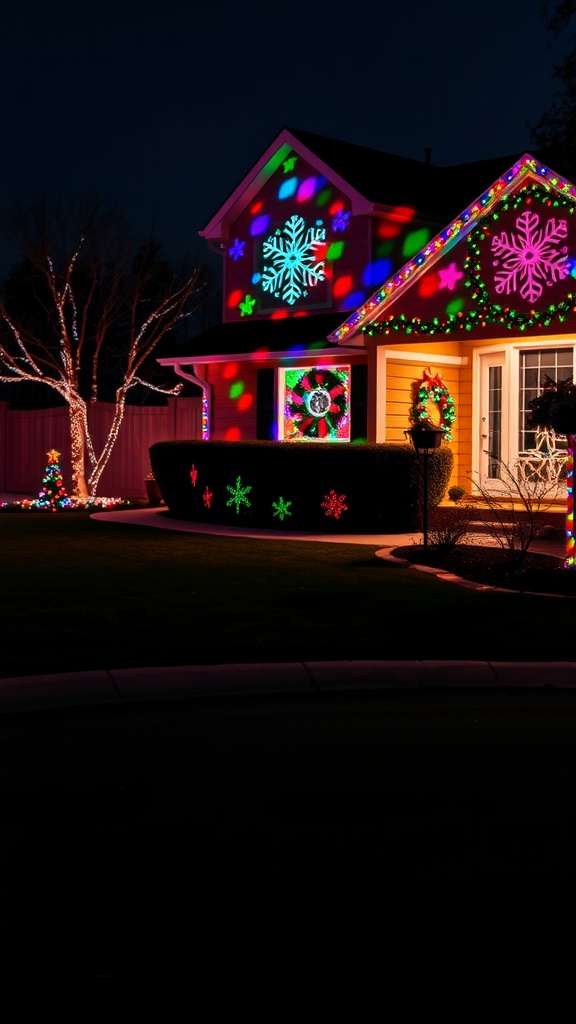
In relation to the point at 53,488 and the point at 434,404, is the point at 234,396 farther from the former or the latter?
the point at 434,404

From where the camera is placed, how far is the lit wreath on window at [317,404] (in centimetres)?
2225

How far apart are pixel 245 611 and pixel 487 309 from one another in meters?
8.76

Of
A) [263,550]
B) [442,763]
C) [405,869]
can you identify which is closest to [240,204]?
[263,550]

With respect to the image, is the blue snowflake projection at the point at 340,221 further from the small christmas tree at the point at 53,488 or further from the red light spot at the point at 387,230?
the small christmas tree at the point at 53,488

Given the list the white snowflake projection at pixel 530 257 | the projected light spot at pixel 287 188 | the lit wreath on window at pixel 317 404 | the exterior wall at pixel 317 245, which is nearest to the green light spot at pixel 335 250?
the exterior wall at pixel 317 245

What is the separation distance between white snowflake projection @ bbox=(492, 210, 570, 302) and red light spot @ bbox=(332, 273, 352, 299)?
471 cm

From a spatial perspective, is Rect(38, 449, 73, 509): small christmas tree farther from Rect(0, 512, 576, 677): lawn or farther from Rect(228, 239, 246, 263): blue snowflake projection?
Rect(0, 512, 576, 677): lawn

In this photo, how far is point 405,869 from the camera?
4.78 m

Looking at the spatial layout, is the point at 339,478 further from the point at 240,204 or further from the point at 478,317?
the point at 240,204

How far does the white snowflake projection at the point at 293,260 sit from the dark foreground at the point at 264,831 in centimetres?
1608

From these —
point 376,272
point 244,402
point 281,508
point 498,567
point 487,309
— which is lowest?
point 498,567

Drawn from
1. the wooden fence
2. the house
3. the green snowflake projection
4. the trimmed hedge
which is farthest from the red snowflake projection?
the wooden fence

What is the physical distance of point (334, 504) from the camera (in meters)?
18.0

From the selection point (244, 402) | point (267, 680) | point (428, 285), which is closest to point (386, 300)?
point (428, 285)
